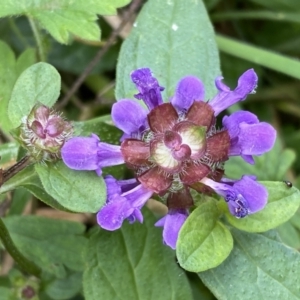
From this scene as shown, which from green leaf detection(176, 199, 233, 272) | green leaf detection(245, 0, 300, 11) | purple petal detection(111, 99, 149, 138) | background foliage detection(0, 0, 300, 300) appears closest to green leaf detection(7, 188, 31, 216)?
background foliage detection(0, 0, 300, 300)

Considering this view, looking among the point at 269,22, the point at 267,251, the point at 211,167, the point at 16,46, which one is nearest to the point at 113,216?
the point at 211,167

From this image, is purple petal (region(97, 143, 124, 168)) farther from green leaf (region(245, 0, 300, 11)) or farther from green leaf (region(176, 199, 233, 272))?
green leaf (region(245, 0, 300, 11))

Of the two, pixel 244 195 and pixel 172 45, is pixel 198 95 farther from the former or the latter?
pixel 172 45

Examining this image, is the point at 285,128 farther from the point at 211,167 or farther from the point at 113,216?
the point at 113,216

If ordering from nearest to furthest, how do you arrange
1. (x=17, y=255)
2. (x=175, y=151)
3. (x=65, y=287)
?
(x=175, y=151), (x=17, y=255), (x=65, y=287)

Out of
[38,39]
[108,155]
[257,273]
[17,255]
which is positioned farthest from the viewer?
[38,39]

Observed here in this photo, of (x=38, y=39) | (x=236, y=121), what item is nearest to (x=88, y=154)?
(x=236, y=121)
